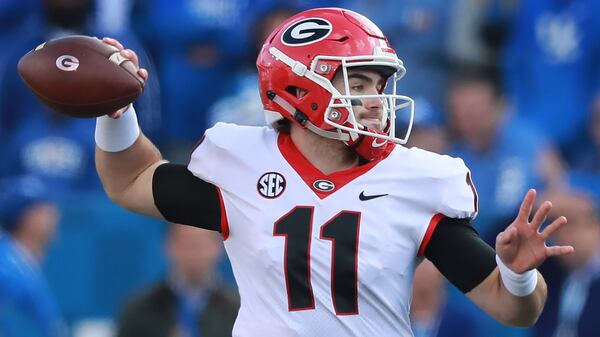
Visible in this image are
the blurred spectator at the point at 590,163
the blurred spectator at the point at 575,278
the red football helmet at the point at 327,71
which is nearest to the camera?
the red football helmet at the point at 327,71

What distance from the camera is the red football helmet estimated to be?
13.9 ft

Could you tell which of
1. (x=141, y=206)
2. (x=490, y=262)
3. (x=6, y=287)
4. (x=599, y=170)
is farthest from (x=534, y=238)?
(x=599, y=170)

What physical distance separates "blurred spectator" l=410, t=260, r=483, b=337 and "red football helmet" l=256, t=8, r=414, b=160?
8.65 feet

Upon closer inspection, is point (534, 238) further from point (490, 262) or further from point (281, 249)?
point (281, 249)

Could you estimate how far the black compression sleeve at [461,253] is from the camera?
4195mm

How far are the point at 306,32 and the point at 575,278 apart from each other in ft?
9.83

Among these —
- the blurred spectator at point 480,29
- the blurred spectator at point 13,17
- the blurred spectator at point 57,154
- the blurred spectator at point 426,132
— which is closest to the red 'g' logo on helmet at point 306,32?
the blurred spectator at point 426,132

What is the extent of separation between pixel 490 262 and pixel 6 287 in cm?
293

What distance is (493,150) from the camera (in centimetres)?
800

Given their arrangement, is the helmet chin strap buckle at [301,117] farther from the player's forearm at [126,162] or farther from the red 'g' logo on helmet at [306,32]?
the player's forearm at [126,162]

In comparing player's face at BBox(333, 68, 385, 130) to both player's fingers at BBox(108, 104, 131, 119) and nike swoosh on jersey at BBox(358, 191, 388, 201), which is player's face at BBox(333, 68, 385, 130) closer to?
nike swoosh on jersey at BBox(358, 191, 388, 201)

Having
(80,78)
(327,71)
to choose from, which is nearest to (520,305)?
(327,71)

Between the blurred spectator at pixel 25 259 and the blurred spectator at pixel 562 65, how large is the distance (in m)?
2.84

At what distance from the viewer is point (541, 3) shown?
822 centimetres
